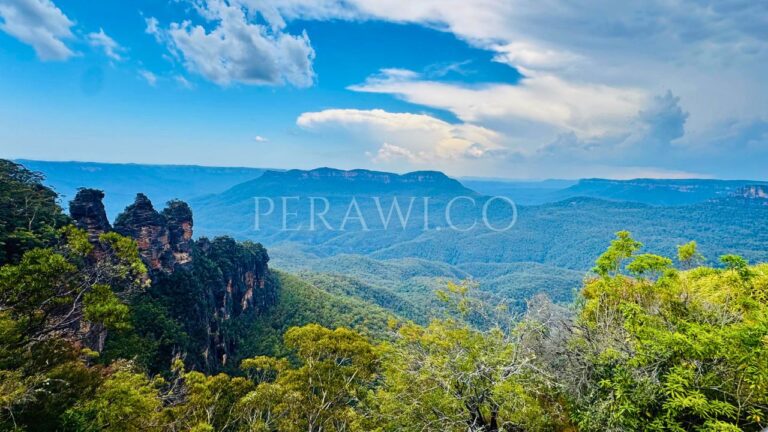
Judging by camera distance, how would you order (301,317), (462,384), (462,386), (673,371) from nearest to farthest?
1. (673,371)
2. (462,384)
3. (462,386)
4. (301,317)

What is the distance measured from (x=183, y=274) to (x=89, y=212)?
14.1 m

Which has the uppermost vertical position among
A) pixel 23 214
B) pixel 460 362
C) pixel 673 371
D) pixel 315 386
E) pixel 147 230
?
pixel 23 214

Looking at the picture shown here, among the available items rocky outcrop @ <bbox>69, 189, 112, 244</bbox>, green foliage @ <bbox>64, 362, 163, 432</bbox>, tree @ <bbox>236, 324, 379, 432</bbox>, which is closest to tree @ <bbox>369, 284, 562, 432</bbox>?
tree @ <bbox>236, 324, 379, 432</bbox>

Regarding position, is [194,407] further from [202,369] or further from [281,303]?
[281,303]

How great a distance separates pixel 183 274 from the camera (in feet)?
144

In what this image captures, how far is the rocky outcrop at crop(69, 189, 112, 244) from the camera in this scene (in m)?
31.0

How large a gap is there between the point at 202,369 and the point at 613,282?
36688 millimetres

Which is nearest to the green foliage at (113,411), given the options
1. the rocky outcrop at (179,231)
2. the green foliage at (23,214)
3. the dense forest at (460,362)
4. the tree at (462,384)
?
the dense forest at (460,362)

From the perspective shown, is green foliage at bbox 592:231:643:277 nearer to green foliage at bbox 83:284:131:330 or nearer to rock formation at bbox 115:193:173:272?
green foliage at bbox 83:284:131:330

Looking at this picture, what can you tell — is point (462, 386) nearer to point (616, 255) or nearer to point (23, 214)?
point (616, 255)

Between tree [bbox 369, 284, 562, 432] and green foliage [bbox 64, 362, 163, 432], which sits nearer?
green foliage [bbox 64, 362, 163, 432]

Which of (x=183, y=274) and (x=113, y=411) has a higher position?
(x=113, y=411)

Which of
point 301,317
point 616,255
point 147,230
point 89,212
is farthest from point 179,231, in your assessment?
point 616,255

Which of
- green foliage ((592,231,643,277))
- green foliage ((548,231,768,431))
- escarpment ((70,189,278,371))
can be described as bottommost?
escarpment ((70,189,278,371))
